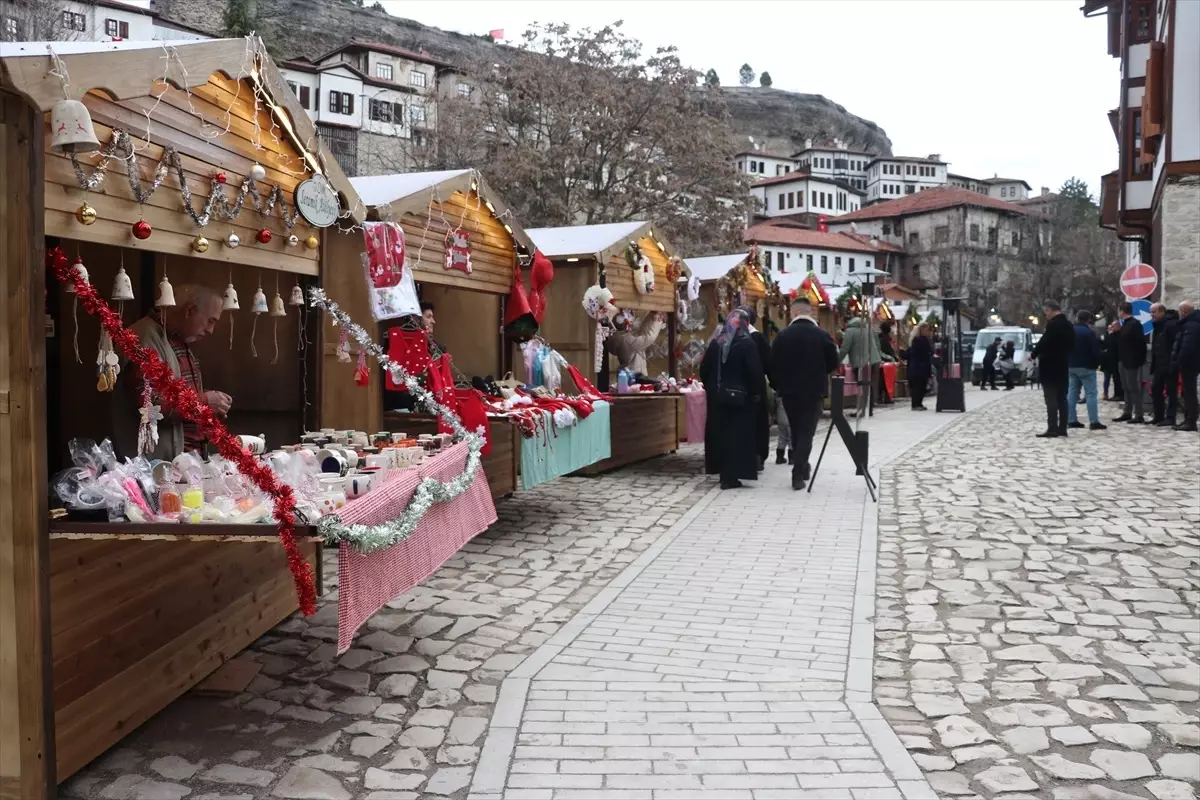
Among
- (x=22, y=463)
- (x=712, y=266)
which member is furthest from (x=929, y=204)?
(x=22, y=463)

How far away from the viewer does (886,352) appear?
2706 centimetres

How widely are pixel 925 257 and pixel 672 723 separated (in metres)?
91.9

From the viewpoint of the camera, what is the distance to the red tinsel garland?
409 cm

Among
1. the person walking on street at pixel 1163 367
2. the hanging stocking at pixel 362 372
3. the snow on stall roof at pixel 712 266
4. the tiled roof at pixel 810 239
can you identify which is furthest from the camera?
the tiled roof at pixel 810 239

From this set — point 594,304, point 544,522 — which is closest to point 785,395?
point 594,304

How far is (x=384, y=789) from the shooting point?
3924 millimetres

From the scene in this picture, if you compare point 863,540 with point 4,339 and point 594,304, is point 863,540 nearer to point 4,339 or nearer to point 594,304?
point 594,304

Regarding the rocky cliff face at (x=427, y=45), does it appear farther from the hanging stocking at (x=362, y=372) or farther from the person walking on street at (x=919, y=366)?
the hanging stocking at (x=362, y=372)

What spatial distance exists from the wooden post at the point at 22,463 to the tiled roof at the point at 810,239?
267 feet

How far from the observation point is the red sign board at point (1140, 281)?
17.1 metres

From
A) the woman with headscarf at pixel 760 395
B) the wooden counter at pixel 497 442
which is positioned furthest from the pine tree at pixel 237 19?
the wooden counter at pixel 497 442

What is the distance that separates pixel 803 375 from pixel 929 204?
287 ft

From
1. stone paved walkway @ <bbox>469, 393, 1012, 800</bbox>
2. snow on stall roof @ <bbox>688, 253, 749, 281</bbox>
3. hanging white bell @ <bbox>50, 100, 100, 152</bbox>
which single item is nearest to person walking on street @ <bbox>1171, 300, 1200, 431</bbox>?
snow on stall roof @ <bbox>688, 253, 749, 281</bbox>

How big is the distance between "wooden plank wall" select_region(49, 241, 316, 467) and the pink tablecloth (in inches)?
284
